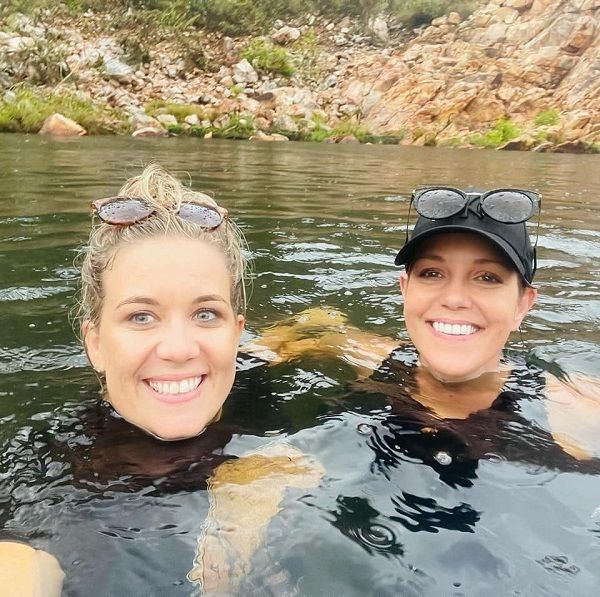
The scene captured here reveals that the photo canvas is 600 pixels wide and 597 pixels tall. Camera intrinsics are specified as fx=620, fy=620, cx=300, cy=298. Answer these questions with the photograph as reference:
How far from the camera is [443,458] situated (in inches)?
102

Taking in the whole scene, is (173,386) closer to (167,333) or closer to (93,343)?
(167,333)

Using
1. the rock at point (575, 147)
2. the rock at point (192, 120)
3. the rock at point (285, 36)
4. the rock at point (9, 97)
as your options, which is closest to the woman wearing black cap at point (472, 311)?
the rock at point (9, 97)

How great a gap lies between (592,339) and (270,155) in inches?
555

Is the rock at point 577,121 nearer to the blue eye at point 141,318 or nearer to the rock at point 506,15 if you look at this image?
the rock at point 506,15


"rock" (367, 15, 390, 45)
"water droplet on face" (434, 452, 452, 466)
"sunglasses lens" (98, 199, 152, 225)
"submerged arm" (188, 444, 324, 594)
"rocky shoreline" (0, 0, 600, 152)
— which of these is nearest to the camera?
"submerged arm" (188, 444, 324, 594)

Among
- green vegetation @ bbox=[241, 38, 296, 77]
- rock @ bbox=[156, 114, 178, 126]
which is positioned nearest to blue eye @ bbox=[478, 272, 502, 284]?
rock @ bbox=[156, 114, 178, 126]

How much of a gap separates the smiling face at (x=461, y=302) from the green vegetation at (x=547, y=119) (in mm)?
28024

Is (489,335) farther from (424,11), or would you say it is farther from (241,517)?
(424,11)

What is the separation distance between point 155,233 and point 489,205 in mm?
1469

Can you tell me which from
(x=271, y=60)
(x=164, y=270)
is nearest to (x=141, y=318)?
(x=164, y=270)

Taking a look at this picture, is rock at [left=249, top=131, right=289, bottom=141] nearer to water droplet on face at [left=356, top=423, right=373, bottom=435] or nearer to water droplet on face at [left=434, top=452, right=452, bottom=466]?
water droplet on face at [left=356, top=423, right=373, bottom=435]

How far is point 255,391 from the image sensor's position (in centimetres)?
320

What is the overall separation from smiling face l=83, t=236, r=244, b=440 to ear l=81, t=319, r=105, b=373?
0.11 ft

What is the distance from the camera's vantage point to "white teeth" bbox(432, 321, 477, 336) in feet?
9.46
